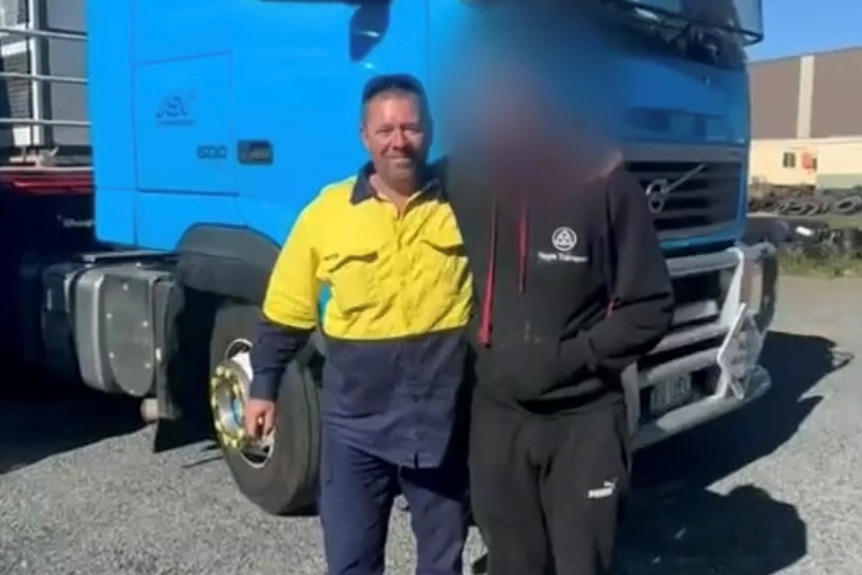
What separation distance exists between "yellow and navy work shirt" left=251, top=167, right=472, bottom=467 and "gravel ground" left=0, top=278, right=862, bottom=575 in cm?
138

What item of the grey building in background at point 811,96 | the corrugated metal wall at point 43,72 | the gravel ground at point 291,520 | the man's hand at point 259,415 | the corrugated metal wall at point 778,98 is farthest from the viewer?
the corrugated metal wall at point 778,98

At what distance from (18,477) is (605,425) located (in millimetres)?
3578

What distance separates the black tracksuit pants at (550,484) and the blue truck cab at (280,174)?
1.33 meters

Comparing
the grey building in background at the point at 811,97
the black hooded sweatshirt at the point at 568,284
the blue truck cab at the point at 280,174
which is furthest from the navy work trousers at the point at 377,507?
the grey building in background at the point at 811,97

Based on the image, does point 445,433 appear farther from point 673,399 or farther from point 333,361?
point 673,399

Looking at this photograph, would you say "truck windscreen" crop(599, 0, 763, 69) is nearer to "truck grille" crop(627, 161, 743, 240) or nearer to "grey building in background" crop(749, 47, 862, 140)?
"truck grille" crop(627, 161, 743, 240)

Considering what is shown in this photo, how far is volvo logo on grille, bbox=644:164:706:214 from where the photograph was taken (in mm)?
4562

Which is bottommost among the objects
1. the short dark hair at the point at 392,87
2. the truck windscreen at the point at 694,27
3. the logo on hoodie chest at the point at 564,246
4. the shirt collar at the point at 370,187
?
the logo on hoodie chest at the point at 564,246

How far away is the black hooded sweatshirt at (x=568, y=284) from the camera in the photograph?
2666mm

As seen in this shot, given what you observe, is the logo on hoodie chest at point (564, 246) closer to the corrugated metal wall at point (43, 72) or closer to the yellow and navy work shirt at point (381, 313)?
the yellow and navy work shirt at point (381, 313)

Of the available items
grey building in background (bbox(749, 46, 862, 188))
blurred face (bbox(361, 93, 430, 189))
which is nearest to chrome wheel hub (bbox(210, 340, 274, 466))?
blurred face (bbox(361, 93, 430, 189))

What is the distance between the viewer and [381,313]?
9.61 feet

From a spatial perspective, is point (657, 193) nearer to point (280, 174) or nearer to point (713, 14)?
point (713, 14)

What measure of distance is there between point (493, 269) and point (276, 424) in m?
2.09
